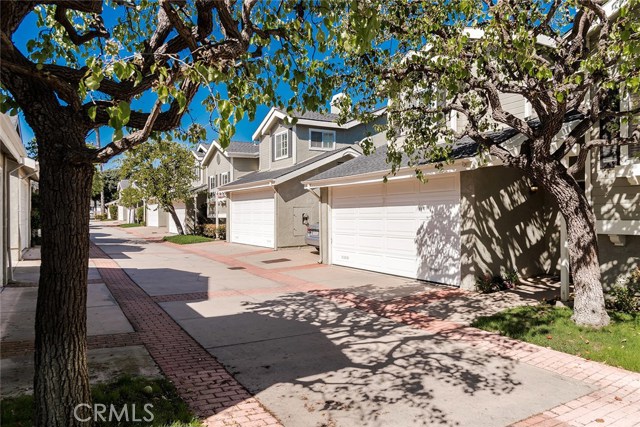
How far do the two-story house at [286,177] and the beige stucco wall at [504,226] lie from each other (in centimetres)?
828

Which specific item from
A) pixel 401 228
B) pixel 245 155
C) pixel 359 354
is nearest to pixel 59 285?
pixel 359 354

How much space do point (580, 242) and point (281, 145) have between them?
18130 mm

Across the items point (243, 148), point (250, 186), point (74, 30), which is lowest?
point (250, 186)

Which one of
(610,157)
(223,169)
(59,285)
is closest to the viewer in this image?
(59,285)

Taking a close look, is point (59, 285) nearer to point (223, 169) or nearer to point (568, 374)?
point (568, 374)

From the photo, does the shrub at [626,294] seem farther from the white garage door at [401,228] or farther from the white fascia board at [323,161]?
the white fascia board at [323,161]

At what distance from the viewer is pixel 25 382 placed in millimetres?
4551

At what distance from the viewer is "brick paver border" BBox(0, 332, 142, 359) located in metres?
5.54

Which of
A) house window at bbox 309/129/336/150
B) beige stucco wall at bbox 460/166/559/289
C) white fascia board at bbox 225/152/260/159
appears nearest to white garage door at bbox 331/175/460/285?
beige stucco wall at bbox 460/166/559/289

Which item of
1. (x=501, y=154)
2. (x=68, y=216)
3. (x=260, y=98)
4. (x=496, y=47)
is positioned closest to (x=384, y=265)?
(x=501, y=154)

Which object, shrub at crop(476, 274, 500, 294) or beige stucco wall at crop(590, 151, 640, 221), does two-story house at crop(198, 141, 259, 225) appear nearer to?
shrub at crop(476, 274, 500, 294)

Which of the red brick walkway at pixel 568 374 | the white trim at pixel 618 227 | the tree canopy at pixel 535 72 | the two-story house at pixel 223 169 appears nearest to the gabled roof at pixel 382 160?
the tree canopy at pixel 535 72

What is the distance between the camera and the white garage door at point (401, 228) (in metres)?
10.4

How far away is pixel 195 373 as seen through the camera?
5.08 meters
